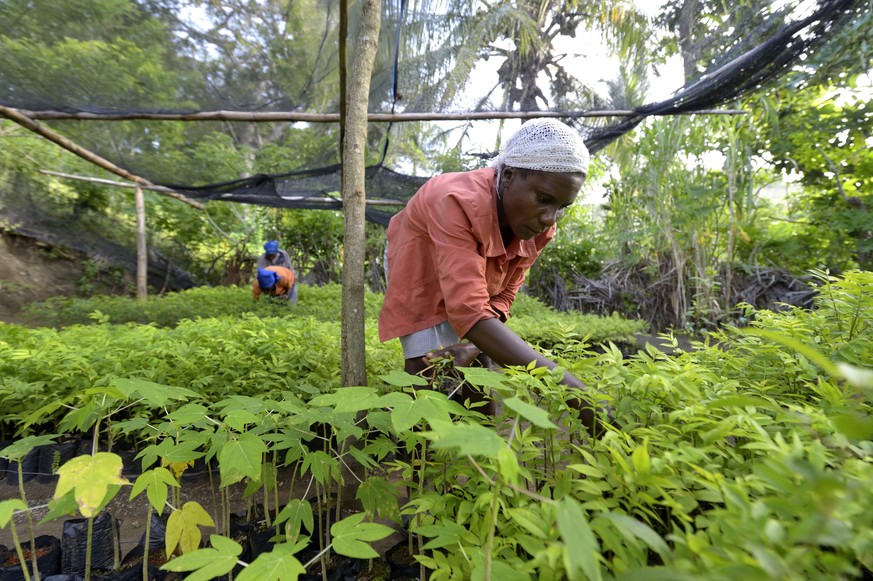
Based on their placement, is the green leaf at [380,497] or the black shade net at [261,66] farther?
the black shade net at [261,66]

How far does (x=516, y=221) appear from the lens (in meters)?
1.83

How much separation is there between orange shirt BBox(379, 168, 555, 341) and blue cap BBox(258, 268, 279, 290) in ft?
15.8

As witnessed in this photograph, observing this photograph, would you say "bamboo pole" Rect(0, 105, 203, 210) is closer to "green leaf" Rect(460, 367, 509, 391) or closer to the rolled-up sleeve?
the rolled-up sleeve

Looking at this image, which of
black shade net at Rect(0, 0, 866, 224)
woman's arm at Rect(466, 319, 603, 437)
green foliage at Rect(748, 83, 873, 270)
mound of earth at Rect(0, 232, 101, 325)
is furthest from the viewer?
mound of earth at Rect(0, 232, 101, 325)

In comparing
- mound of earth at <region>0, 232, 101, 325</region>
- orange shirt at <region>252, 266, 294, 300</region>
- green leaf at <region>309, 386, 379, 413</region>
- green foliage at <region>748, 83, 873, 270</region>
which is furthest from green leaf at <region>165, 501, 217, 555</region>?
mound of earth at <region>0, 232, 101, 325</region>

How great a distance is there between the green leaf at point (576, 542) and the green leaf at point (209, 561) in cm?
66

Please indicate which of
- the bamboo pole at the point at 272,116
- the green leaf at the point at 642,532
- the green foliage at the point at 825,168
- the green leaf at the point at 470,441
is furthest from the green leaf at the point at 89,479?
the green foliage at the point at 825,168

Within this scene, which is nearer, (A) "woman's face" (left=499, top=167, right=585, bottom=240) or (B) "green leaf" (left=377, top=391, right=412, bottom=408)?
(B) "green leaf" (left=377, top=391, right=412, bottom=408)

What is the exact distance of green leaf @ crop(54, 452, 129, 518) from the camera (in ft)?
2.85

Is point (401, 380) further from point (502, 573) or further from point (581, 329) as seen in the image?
point (581, 329)

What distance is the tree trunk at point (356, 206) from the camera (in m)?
1.92

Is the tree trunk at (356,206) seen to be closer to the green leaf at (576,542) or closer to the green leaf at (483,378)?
the green leaf at (483,378)

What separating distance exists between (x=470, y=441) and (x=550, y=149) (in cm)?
131

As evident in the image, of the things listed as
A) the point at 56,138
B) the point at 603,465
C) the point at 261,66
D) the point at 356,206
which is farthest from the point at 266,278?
the point at 603,465
